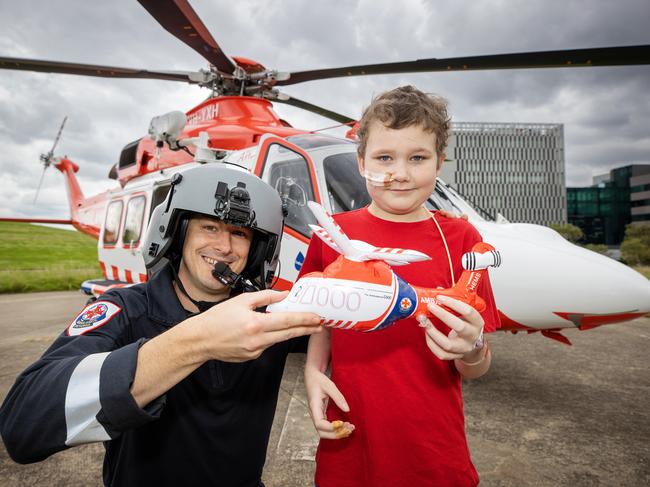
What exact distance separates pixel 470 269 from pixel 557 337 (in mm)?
2783

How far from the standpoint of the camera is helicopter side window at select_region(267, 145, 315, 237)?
3.90m

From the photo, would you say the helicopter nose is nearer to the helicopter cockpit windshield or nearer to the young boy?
the helicopter cockpit windshield

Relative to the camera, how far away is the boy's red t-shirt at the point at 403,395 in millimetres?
1240

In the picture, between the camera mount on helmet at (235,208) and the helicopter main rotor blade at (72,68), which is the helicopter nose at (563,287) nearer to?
the camera mount on helmet at (235,208)

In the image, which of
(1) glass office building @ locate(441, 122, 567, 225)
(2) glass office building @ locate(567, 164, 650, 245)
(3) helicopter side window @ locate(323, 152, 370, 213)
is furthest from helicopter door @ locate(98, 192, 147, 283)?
(2) glass office building @ locate(567, 164, 650, 245)

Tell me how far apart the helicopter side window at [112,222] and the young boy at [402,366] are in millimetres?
6613

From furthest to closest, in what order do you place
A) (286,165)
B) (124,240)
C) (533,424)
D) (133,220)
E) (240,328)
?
1. (124,240)
2. (133,220)
3. (286,165)
4. (533,424)
5. (240,328)

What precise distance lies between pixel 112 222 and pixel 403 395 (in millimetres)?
7221

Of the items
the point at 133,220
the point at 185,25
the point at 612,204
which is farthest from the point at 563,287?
the point at 612,204

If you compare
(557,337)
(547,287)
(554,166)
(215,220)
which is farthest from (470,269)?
(554,166)

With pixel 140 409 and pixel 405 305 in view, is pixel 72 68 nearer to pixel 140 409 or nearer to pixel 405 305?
pixel 140 409

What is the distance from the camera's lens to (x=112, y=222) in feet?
23.1

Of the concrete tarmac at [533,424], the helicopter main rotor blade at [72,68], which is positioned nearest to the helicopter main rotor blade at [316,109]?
the helicopter main rotor blade at [72,68]

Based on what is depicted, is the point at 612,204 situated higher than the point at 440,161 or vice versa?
the point at 612,204
